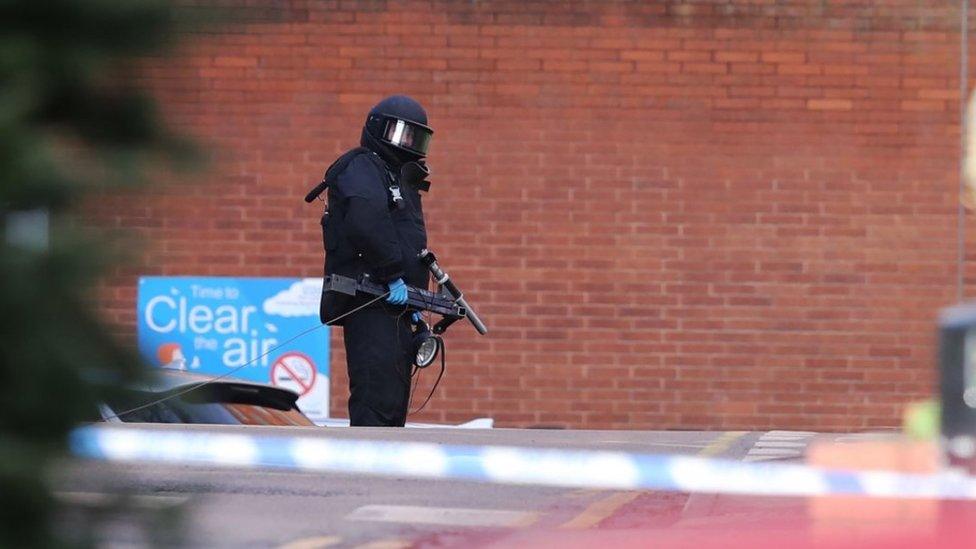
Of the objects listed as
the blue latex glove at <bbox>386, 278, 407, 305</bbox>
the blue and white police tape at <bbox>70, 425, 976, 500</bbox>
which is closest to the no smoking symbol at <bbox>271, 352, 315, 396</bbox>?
the blue latex glove at <bbox>386, 278, 407, 305</bbox>

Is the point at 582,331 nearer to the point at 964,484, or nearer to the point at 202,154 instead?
the point at 964,484

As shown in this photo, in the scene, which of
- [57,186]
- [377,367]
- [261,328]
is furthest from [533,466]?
[261,328]

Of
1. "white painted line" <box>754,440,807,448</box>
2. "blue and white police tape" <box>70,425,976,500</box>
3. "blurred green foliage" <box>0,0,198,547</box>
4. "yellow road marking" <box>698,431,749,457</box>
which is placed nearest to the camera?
"blurred green foliage" <box>0,0,198,547</box>

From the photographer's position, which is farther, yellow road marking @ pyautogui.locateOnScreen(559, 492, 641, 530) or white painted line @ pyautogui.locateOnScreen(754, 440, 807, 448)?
white painted line @ pyautogui.locateOnScreen(754, 440, 807, 448)

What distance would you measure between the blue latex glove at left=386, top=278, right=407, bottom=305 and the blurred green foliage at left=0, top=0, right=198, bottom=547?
5420mm

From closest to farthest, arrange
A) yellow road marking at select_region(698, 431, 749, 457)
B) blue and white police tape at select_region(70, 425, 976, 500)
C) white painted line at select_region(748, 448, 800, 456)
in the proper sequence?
blue and white police tape at select_region(70, 425, 976, 500) → white painted line at select_region(748, 448, 800, 456) → yellow road marking at select_region(698, 431, 749, 457)

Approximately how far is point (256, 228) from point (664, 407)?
2834mm

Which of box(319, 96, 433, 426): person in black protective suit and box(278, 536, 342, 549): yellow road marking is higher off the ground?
box(319, 96, 433, 426): person in black protective suit

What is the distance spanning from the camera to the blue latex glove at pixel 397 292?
668cm

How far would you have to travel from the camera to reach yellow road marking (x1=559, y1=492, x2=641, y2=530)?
2.18 meters

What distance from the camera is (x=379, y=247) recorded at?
6.60 meters

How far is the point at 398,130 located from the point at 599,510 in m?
4.74

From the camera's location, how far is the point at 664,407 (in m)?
9.81

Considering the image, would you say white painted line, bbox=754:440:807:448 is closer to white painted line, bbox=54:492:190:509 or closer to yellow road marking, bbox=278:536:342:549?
yellow road marking, bbox=278:536:342:549
